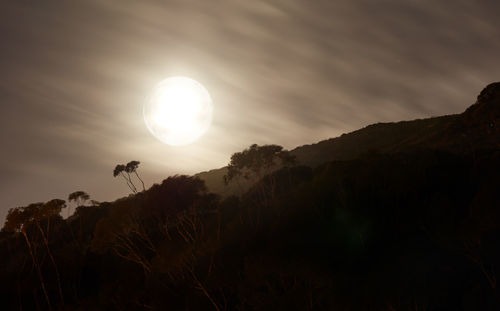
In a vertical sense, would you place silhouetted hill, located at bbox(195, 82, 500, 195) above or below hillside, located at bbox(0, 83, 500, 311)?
above

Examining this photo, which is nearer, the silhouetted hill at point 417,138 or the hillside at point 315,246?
the hillside at point 315,246

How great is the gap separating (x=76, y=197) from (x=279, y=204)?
37.0 meters

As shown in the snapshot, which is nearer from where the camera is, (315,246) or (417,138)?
(315,246)

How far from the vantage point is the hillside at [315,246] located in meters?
28.4

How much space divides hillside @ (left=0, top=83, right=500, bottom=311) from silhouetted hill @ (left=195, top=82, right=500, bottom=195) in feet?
5.06

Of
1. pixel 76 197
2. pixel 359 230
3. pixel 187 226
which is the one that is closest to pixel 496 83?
pixel 359 230

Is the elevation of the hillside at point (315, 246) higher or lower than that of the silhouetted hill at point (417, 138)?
lower

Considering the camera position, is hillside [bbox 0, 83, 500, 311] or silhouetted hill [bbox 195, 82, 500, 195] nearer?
hillside [bbox 0, 83, 500, 311]

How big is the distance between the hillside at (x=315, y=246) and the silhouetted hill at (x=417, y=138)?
60.7 inches

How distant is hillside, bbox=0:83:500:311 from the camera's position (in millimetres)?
28375

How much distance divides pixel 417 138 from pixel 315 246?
2667 inches

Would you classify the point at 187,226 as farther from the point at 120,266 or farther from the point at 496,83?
the point at 496,83

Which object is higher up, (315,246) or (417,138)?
(417,138)

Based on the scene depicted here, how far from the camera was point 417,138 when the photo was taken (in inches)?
3659
